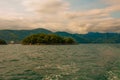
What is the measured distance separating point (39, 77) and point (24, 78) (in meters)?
2.18

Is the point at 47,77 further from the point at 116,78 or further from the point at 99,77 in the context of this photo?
the point at 116,78

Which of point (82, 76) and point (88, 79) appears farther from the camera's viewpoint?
point (82, 76)

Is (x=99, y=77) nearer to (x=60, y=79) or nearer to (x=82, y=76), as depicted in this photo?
(x=82, y=76)

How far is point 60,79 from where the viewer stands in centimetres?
2722

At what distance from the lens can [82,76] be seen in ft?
96.6

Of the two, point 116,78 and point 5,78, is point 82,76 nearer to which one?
point 116,78

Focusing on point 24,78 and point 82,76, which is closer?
point 24,78

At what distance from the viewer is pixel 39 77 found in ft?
93.0

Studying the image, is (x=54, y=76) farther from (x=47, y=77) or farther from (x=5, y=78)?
(x=5, y=78)

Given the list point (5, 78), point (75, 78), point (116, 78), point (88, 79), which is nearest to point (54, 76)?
point (75, 78)

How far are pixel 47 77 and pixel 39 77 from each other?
115 centimetres

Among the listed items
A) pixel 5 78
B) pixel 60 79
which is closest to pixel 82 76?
pixel 60 79

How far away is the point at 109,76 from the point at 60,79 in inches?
313

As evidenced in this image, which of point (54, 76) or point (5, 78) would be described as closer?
point (5, 78)
